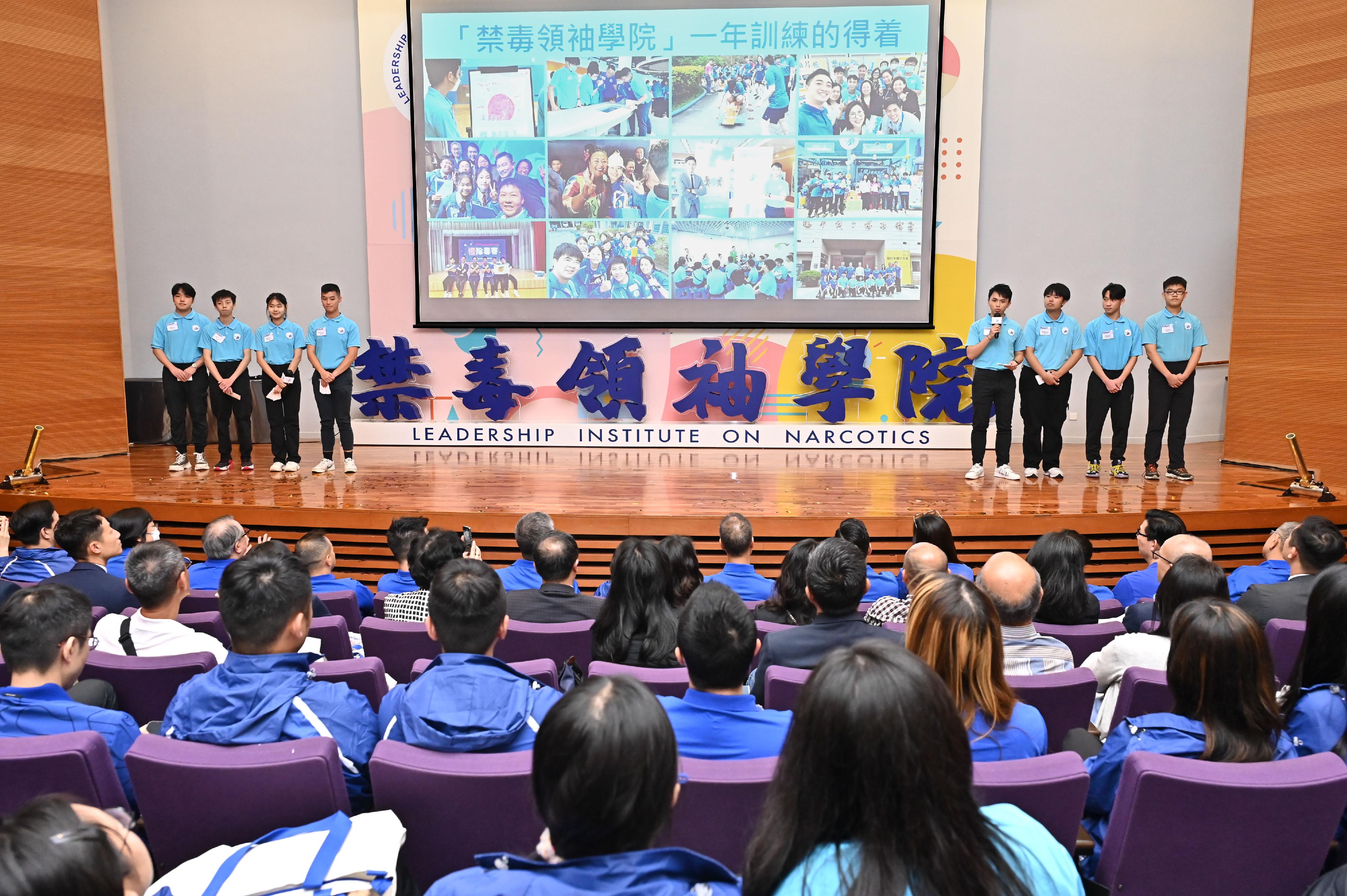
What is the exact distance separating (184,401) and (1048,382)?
644 centimetres

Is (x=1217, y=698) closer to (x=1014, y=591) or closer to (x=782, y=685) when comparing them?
(x=1014, y=591)

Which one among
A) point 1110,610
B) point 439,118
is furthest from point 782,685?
point 439,118

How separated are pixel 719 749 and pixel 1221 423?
9.10 meters

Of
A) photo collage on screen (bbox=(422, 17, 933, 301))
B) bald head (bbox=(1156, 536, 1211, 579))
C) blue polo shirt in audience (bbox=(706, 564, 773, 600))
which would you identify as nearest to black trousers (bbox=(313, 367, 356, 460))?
photo collage on screen (bbox=(422, 17, 933, 301))

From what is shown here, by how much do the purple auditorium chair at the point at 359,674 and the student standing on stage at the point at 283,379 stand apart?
5.18 metres

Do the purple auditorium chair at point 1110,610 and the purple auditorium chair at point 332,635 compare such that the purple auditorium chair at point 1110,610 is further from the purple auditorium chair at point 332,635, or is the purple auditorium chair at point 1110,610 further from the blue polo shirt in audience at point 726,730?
the purple auditorium chair at point 332,635

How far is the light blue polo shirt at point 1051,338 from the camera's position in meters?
6.80

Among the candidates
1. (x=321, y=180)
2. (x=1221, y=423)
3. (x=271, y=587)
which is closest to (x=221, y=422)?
(x=321, y=180)

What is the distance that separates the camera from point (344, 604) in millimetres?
3467

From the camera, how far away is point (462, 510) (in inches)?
216

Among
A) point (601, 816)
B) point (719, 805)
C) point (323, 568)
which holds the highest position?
point (601, 816)

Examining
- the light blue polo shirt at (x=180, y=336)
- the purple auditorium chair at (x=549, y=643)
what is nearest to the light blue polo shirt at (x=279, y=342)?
the light blue polo shirt at (x=180, y=336)

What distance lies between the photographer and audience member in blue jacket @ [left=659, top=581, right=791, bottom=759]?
186 cm

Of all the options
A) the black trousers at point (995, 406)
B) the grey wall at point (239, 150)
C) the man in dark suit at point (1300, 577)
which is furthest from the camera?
the grey wall at point (239, 150)
